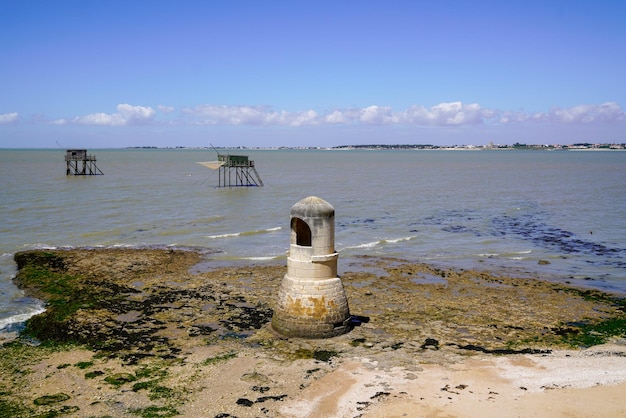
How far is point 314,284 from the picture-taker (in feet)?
50.1

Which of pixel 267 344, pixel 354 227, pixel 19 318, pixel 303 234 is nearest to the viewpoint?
pixel 267 344

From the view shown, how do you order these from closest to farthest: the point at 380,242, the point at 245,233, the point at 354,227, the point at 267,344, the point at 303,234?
1. the point at 267,344
2. the point at 303,234
3. the point at 380,242
4. the point at 245,233
5. the point at 354,227

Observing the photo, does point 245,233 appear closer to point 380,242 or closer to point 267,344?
point 380,242

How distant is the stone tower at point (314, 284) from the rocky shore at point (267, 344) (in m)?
0.47

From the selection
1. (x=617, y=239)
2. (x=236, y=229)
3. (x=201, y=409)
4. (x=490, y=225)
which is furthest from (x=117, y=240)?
(x=617, y=239)

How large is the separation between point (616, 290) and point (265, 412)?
51.3 ft

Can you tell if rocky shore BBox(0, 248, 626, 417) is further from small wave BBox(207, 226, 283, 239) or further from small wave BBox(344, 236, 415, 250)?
small wave BBox(207, 226, 283, 239)

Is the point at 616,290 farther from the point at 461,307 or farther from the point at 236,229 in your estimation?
the point at 236,229

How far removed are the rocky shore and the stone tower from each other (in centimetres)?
47

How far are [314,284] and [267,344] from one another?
2016mm

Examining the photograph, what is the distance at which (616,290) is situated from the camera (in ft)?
68.8

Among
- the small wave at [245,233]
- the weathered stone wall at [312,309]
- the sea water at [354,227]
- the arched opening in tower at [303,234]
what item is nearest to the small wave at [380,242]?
the sea water at [354,227]

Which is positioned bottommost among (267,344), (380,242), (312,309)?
(267,344)

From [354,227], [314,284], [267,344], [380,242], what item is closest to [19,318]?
[267,344]
